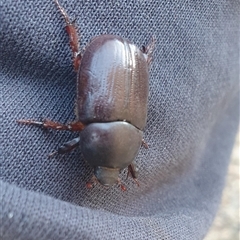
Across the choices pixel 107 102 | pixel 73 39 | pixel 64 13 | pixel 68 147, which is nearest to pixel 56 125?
pixel 68 147

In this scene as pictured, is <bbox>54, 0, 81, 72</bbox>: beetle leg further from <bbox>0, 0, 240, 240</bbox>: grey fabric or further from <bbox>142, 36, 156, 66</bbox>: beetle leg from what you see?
<bbox>142, 36, 156, 66</bbox>: beetle leg

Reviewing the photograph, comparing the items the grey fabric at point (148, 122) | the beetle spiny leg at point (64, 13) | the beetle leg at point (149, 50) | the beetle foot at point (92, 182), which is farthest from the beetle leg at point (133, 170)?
the beetle spiny leg at point (64, 13)

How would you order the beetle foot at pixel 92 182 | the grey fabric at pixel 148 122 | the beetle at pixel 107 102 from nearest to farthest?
the grey fabric at pixel 148 122, the beetle at pixel 107 102, the beetle foot at pixel 92 182

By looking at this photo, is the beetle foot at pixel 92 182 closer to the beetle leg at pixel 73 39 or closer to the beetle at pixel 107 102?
the beetle at pixel 107 102

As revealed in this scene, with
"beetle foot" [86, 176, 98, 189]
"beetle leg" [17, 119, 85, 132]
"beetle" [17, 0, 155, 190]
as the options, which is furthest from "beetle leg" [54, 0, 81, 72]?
"beetle foot" [86, 176, 98, 189]

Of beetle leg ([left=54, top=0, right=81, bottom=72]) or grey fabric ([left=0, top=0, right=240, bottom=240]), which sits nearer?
grey fabric ([left=0, top=0, right=240, bottom=240])

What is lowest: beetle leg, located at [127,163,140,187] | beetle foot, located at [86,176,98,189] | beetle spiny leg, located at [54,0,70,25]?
beetle foot, located at [86,176,98,189]
